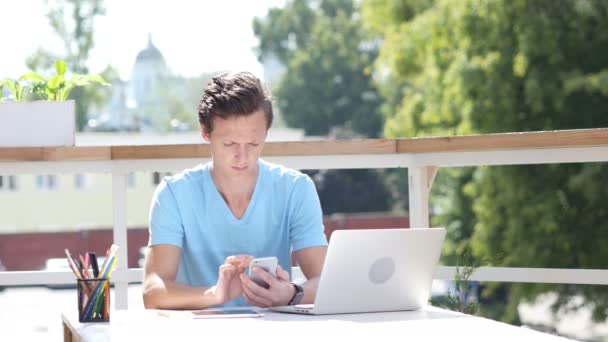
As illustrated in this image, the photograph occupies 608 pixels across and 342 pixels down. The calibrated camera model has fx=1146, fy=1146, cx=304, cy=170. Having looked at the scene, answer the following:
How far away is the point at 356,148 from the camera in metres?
3.11

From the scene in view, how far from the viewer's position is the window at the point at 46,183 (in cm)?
4184

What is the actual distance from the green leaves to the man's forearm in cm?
108

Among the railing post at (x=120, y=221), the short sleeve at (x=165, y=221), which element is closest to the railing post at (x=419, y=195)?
the railing post at (x=120, y=221)

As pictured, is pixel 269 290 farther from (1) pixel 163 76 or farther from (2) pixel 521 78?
(1) pixel 163 76

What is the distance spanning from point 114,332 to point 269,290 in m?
0.38

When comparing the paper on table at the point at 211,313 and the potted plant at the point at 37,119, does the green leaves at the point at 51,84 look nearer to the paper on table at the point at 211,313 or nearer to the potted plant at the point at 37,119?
the potted plant at the point at 37,119

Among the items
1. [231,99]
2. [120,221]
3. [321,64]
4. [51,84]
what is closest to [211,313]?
[231,99]

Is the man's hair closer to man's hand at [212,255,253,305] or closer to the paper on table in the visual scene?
man's hand at [212,255,253,305]

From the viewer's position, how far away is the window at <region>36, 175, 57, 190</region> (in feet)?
137

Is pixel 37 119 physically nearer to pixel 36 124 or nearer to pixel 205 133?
pixel 36 124

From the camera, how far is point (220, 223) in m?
2.30

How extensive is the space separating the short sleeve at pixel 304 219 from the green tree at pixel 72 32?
29.8 meters

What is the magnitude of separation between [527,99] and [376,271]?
1047cm

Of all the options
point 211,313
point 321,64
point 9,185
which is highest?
point 321,64
